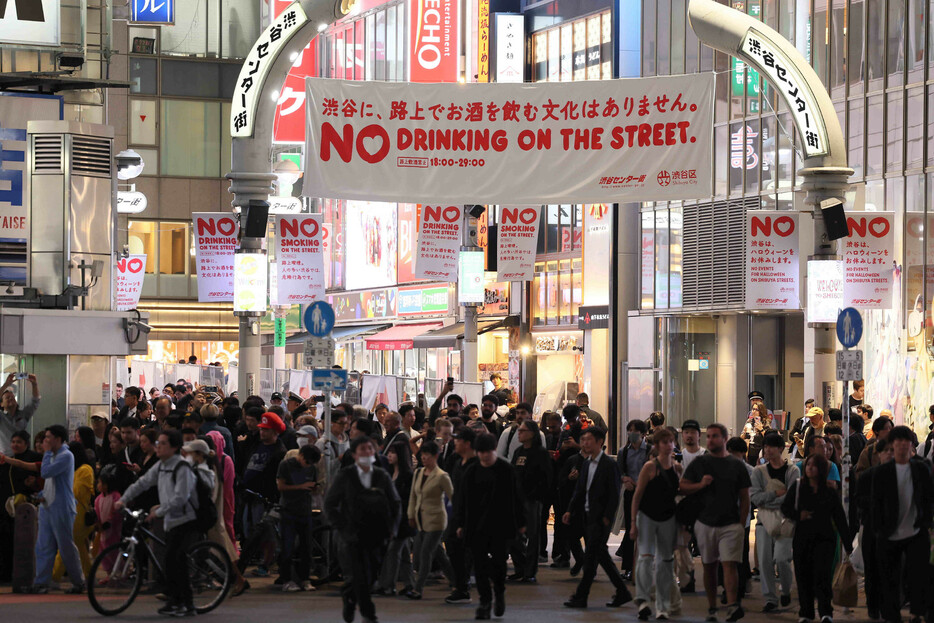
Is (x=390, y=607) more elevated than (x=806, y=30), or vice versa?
(x=806, y=30)

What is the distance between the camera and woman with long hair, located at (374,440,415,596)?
1566 cm

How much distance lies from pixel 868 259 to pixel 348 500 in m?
11.6

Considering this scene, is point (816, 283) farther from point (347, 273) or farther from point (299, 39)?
point (347, 273)

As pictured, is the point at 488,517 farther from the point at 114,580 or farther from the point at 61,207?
the point at 61,207

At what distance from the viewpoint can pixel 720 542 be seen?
14.2m

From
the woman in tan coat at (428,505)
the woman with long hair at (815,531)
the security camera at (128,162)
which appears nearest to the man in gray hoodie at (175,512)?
the woman in tan coat at (428,505)

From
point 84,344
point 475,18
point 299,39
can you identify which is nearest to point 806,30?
point 475,18

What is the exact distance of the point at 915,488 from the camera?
13.6 metres

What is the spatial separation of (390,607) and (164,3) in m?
29.7

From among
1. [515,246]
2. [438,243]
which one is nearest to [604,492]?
[438,243]

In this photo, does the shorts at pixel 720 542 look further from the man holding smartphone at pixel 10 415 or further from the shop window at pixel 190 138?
the shop window at pixel 190 138

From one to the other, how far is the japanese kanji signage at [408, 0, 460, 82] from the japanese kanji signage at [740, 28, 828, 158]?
25823 mm

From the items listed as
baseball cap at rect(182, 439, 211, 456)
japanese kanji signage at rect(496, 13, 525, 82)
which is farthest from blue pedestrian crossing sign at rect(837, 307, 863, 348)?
japanese kanji signage at rect(496, 13, 525, 82)

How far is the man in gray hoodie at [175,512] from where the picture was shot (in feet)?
45.2
